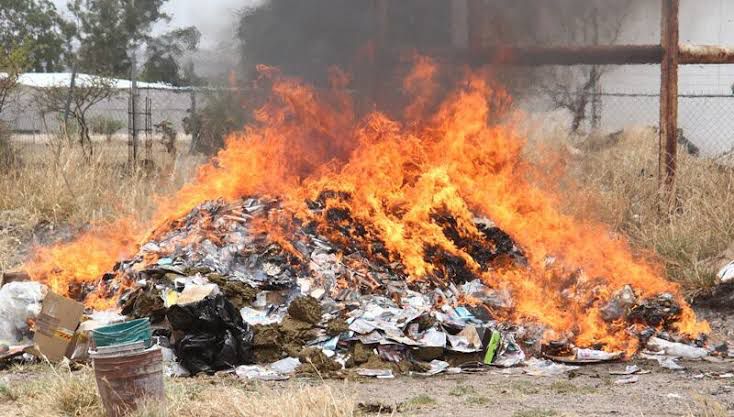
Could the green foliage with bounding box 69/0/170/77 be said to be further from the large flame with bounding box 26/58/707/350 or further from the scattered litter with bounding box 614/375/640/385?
the scattered litter with bounding box 614/375/640/385

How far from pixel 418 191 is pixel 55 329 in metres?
4.17

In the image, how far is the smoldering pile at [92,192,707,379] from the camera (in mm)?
7000

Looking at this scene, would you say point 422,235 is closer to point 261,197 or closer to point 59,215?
point 261,197

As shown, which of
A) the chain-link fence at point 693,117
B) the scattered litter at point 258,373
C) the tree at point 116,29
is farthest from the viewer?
the tree at point 116,29

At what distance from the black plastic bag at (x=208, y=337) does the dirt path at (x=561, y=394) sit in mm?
1244

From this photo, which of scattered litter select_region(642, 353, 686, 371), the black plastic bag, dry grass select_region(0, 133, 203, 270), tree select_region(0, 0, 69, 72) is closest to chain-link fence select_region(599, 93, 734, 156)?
dry grass select_region(0, 133, 203, 270)

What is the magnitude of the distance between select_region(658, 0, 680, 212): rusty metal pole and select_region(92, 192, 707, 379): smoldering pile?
218cm

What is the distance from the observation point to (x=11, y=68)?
14.4 m

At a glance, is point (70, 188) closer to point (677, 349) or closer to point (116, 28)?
point (677, 349)

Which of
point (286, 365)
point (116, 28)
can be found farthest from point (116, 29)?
point (286, 365)

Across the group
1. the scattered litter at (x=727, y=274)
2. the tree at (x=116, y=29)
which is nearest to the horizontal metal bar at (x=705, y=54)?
the scattered litter at (x=727, y=274)

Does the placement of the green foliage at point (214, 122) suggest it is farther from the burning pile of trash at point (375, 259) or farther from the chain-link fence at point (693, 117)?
the chain-link fence at point (693, 117)

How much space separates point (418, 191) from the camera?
9.38m

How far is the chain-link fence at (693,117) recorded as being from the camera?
14.5 meters
